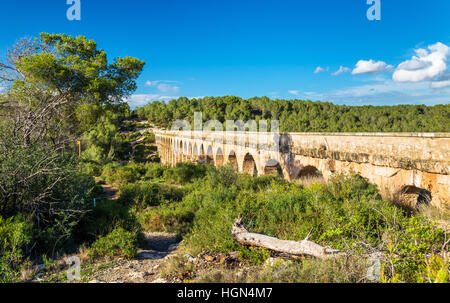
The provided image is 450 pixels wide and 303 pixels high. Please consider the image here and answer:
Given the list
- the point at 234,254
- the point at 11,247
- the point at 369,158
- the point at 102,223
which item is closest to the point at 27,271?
the point at 11,247

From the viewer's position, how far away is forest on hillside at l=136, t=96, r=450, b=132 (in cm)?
2811

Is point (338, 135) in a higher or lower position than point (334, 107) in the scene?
lower

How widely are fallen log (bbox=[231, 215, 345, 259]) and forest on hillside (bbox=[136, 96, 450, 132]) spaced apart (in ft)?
77.1

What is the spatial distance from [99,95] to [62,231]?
8.77 m

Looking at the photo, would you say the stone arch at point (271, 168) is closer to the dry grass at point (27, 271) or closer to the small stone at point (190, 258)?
the small stone at point (190, 258)

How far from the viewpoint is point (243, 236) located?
3662 mm

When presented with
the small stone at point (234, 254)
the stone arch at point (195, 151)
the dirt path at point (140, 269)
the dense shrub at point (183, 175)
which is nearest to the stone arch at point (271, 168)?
the dense shrub at point (183, 175)

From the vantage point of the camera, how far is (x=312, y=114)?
42.1 metres

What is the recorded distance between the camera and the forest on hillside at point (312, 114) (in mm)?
28109

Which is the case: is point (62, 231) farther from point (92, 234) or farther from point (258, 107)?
point (258, 107)

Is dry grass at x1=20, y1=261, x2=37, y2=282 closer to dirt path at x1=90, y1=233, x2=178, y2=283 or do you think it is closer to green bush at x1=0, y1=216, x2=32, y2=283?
green bush at x1=0, y1=216, x2=32, y2=283

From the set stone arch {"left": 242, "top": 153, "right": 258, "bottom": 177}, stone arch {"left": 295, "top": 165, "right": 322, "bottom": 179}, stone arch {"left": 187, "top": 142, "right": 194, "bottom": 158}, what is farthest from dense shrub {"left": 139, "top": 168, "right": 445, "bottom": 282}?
stone arch {"left": 187, "top": 142, "right": 194, "bottom": 158}
